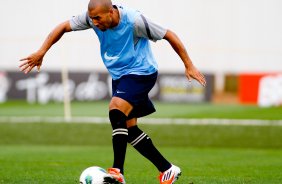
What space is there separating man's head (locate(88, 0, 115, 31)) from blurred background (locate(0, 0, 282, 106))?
39.9 ft

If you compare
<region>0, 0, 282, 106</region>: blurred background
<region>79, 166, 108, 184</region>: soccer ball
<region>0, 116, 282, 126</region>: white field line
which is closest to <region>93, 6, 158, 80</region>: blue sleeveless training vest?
<region>79, 166, 108, 184</region>: soccer ball

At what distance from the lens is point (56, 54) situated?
2716 cm

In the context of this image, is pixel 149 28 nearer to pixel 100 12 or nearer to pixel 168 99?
pixel 100 12

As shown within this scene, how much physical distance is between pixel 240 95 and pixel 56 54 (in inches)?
287

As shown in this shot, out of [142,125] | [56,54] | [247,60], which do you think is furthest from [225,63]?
[142,125]

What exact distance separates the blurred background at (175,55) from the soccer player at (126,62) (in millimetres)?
11729

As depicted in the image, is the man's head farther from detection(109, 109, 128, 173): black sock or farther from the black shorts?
detection(109, 109, 128, 173): black sock

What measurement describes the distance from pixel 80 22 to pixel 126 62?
0.67 metres

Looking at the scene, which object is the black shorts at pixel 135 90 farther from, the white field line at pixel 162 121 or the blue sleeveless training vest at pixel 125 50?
the white field line at pixel 162 121

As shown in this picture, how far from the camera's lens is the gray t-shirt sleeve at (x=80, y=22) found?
8453mm

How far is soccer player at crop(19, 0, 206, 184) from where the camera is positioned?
8.12 meters

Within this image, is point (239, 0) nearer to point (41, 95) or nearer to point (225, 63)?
point (225, 63)

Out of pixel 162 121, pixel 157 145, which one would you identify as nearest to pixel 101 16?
pixel 157 145

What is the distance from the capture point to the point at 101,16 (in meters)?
7.98
